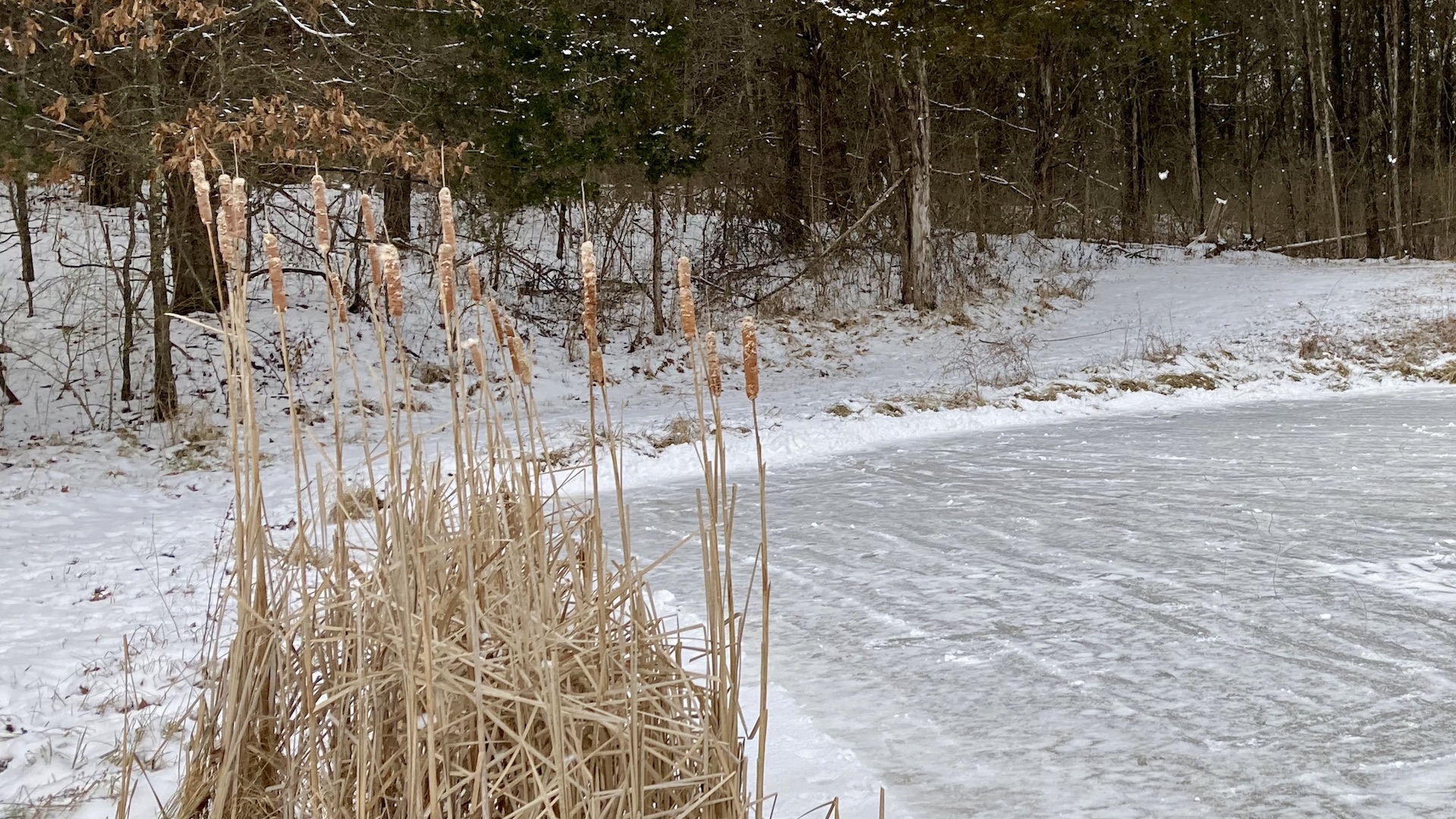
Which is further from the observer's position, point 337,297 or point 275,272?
point 337,297

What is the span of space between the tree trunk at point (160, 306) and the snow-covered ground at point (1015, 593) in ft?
1.11

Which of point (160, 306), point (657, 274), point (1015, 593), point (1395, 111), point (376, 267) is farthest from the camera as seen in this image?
point (1395, 111)

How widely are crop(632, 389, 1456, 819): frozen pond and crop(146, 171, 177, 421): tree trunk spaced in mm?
4207

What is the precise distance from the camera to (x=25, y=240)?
32.1 feet

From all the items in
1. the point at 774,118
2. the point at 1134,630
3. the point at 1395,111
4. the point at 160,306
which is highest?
the point at 1395,111

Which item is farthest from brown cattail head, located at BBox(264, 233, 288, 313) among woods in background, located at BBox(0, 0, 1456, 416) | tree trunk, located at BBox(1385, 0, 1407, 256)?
tree trunk, located at BBox(1385, 0, 1407, 256)

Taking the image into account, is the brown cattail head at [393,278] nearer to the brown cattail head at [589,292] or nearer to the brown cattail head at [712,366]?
the brown cattail head at [589,292]

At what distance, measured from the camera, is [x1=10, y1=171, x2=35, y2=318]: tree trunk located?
9461 mm

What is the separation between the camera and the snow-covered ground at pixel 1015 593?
2.72 metres

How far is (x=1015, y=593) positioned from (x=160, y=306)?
684 cm

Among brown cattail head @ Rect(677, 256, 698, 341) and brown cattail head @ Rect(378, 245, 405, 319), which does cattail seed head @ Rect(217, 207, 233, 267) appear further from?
brown cattail head @ Rect(677, 256, 698, 341)

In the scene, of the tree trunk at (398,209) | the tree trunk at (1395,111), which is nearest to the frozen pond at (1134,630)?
the tree trunk at (398,209)

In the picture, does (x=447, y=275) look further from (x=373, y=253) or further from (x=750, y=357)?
(x=750, y=357)

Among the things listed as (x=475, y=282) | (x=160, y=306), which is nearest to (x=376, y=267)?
(x=475, y=282)
